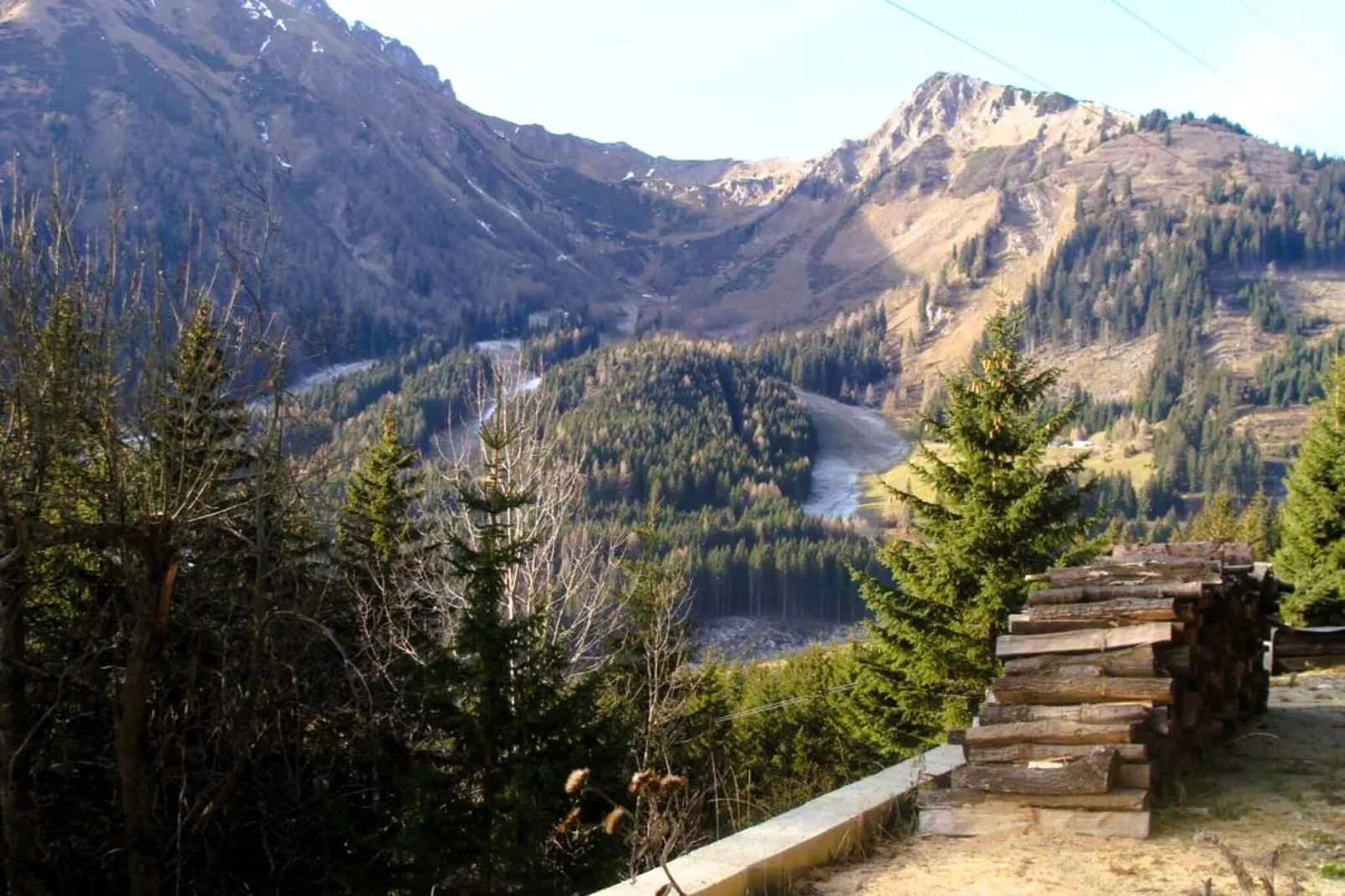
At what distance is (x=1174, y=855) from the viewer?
5.88m

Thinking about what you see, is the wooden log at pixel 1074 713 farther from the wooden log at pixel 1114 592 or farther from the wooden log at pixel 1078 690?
the wooden log at pixel 1114 592

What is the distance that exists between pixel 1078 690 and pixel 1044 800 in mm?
917

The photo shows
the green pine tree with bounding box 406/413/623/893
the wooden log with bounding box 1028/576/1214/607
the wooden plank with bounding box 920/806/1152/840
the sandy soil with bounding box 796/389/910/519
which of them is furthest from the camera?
the sandy soil with bounding box 796/389/910/519

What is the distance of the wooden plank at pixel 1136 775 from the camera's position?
6352mm

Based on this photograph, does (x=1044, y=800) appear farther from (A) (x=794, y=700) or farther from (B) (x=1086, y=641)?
(A) (x=794, y=700)

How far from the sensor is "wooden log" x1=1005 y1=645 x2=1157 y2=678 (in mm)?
7102

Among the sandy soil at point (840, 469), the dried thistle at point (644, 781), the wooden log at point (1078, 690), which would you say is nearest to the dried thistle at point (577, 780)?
the dried thistle at point (644, 781)

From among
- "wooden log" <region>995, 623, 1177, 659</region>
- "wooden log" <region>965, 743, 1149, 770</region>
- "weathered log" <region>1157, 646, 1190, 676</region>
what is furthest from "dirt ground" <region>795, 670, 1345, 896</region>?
"wooden log" <region>995, 623, 1177, 659</region>

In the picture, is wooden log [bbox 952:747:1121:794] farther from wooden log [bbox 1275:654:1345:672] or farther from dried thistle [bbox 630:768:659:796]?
wooden log [bbox 1275:654:1345:672]

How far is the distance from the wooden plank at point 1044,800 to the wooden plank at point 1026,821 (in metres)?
0.03

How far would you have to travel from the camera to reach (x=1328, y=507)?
24094 mm

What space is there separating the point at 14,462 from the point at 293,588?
416 cm

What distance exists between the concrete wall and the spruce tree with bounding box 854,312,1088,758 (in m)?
8.77

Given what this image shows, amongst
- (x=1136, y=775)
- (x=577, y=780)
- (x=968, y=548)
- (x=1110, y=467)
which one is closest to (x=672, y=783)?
(x=577, y=780)
